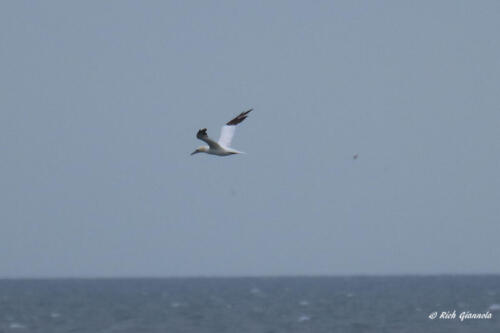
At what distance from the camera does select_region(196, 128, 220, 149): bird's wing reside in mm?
29625

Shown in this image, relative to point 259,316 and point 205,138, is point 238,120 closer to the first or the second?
point 205,138

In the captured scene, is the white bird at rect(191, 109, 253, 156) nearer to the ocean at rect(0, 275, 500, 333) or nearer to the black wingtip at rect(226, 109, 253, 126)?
the black wingtip at rect(226, 109, 253, 126)

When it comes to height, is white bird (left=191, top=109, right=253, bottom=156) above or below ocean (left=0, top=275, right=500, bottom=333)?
above

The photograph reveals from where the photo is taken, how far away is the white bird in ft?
100

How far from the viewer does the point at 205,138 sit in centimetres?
3025

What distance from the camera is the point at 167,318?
279 feet

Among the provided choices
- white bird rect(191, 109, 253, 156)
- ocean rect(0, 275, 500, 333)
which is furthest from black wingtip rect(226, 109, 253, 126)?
ocean rect(0, 275, 500, 333)

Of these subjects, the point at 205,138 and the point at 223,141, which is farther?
the point at 223,141

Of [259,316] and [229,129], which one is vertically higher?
[229,129]

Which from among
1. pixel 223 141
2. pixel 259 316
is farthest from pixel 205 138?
pixel 259 316

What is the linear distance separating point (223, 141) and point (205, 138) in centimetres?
154

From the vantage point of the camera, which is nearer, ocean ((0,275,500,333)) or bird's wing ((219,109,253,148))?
bird's wing ((219,109,253,148))

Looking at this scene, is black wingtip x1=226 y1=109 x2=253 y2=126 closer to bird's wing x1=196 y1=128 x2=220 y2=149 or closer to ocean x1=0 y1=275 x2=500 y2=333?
bird's wing x1=196 y1=128 x2=220 y2=149

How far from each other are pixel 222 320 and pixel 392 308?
21492 millimetres
